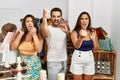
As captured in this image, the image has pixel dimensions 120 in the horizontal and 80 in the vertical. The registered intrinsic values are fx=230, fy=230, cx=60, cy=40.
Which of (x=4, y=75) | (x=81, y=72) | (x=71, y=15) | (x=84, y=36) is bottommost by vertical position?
(x=81, y=72)

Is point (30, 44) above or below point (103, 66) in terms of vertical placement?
above

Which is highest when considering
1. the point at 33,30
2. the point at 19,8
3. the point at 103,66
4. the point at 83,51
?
the point at 19,8

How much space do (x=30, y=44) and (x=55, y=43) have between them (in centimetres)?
28

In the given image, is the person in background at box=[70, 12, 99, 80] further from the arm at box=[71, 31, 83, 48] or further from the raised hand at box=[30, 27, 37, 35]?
the raised hand at box=[30, 27, 37, 35]

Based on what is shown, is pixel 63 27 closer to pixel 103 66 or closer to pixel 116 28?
pixel 103 66

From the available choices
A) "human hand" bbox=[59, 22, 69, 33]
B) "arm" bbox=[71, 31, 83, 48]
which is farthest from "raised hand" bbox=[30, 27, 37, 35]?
"arm" bbox=[71, 31, 83, 48]

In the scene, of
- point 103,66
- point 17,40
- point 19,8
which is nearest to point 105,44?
point 103,66

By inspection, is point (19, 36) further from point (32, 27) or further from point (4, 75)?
point (4, 75)

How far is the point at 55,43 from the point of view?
2541mm

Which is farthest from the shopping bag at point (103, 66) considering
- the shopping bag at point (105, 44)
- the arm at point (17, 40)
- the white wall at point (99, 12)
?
the arm at point (17, 40)

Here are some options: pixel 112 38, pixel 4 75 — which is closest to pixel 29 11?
pixel 112 38

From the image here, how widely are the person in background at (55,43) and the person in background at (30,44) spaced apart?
0.13 meters

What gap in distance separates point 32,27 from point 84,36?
56 centimetres

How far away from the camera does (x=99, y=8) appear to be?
3.30 m
